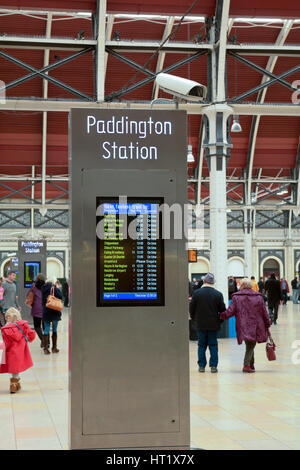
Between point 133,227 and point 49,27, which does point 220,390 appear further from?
point 49,27

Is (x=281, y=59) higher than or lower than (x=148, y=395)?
higher

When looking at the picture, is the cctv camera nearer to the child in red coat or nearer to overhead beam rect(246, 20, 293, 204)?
the child in red coat

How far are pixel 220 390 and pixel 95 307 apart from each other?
5263 millimetres

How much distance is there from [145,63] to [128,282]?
2138 centimetres

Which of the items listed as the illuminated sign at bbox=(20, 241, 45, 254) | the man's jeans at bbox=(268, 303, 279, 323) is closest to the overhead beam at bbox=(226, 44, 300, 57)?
the man's jeans at bbox=(268, 303, 279, 323)

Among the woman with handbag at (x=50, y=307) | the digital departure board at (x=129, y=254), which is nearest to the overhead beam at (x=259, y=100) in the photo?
the woman with handbag at (x=50, y=307)

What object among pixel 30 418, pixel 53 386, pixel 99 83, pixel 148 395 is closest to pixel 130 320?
pixel 148 395

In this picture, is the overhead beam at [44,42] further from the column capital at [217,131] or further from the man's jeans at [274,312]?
the man's jeans at [274,312]

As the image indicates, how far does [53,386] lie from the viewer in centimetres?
1095

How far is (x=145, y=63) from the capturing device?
25953 mm

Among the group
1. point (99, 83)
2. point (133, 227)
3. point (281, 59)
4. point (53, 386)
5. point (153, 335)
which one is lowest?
point (53, 386)

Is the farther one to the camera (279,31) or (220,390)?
(279,31)

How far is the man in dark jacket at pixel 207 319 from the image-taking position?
12297 mm

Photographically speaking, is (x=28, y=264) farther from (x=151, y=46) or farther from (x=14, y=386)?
(x=14, y=386)
